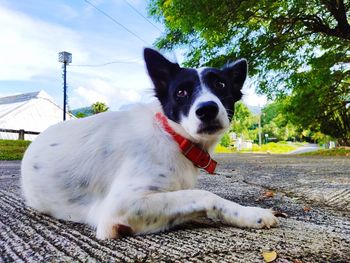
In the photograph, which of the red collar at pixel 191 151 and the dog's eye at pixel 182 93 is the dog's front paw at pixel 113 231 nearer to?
the red collar at pixel 191 151

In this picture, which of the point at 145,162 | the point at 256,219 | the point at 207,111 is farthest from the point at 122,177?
the point at 256,219

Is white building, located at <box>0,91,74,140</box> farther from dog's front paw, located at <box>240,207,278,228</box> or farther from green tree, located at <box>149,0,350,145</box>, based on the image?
dog's front paw, located at <box>240,207,278,228</box>

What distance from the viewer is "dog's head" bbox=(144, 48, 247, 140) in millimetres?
1941

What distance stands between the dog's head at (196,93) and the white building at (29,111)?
3442cm

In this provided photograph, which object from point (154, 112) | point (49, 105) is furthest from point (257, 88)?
point (49, 105)

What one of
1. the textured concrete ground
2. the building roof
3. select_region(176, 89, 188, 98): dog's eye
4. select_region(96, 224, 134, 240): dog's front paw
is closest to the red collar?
select_region(176, 89, 188, 98): dog's eye

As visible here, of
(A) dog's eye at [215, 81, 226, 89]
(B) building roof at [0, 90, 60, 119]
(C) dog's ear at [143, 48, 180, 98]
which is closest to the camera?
(A) dog's eye at [215, 81, 226, 89]

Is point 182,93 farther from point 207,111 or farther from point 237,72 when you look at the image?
point 237,72

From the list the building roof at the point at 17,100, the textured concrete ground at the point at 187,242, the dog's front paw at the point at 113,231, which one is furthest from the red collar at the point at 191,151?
the building roof at the point at 17,100

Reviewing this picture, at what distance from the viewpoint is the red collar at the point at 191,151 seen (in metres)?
2.03

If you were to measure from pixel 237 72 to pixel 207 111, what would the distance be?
2.45ft

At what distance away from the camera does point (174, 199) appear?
175 cm

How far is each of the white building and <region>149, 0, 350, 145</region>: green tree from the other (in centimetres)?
2672

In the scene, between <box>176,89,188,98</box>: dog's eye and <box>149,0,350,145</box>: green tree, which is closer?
<box>176,89,188,98</box>: dog's eye
